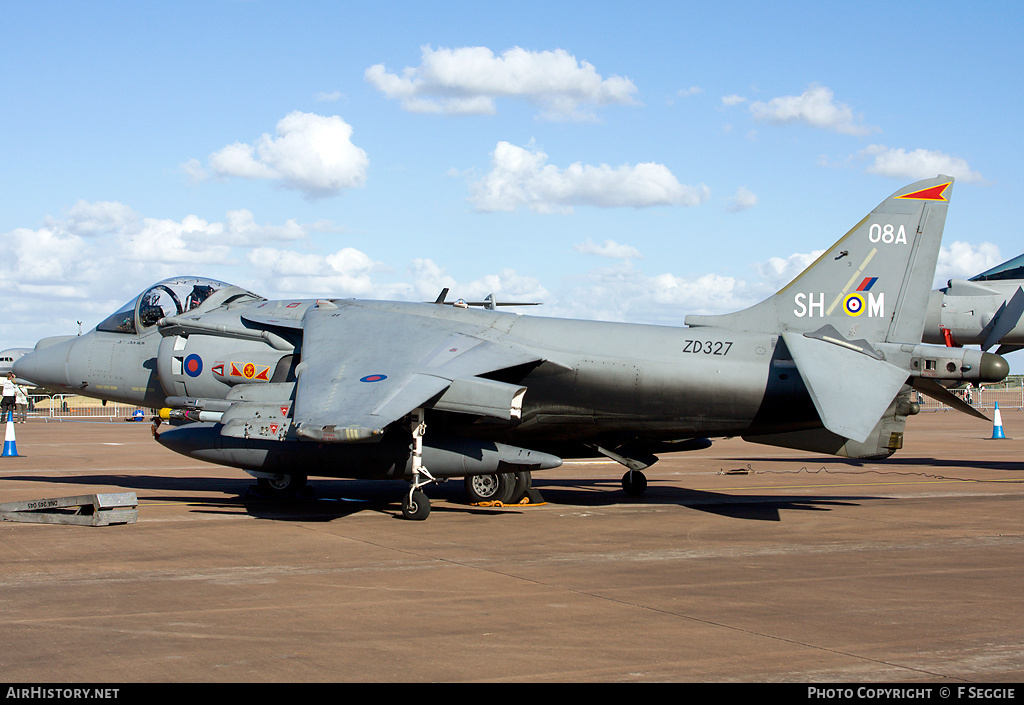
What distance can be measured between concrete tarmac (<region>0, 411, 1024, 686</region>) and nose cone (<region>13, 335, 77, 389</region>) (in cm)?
213

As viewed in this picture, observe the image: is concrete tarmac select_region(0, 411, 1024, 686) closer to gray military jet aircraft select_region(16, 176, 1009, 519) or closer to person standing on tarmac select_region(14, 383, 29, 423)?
gray military jet aircraft select_region(16, 176, 1009, 519)

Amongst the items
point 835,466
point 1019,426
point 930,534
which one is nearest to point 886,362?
point 930,534

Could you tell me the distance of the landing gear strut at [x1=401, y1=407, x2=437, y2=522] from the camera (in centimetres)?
1352

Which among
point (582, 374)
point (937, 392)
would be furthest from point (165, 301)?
point (937, 392)

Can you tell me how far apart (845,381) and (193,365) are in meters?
10.8

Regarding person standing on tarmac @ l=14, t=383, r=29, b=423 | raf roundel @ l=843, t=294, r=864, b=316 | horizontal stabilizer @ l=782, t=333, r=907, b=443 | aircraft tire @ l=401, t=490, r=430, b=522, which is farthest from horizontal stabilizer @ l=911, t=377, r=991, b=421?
person standing on tarmac @ l=14, t=383, r=29, b=423

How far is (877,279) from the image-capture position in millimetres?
14586

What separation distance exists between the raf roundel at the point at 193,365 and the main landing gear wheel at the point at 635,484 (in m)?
7.99

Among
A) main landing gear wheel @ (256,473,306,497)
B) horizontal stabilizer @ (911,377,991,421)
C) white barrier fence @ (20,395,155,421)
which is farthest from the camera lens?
white barrier fence @ (20,395,155,421)

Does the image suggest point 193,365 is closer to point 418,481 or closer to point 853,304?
point 418,481

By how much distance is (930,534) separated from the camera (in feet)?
42.1

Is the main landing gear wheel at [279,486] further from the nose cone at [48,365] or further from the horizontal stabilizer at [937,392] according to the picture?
the horizontal stabilizer at [937,392]

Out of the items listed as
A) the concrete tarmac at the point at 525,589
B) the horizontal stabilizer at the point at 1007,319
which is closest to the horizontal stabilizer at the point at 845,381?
the concrete tarmac at the point at 525,589

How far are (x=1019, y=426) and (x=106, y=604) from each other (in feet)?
149
